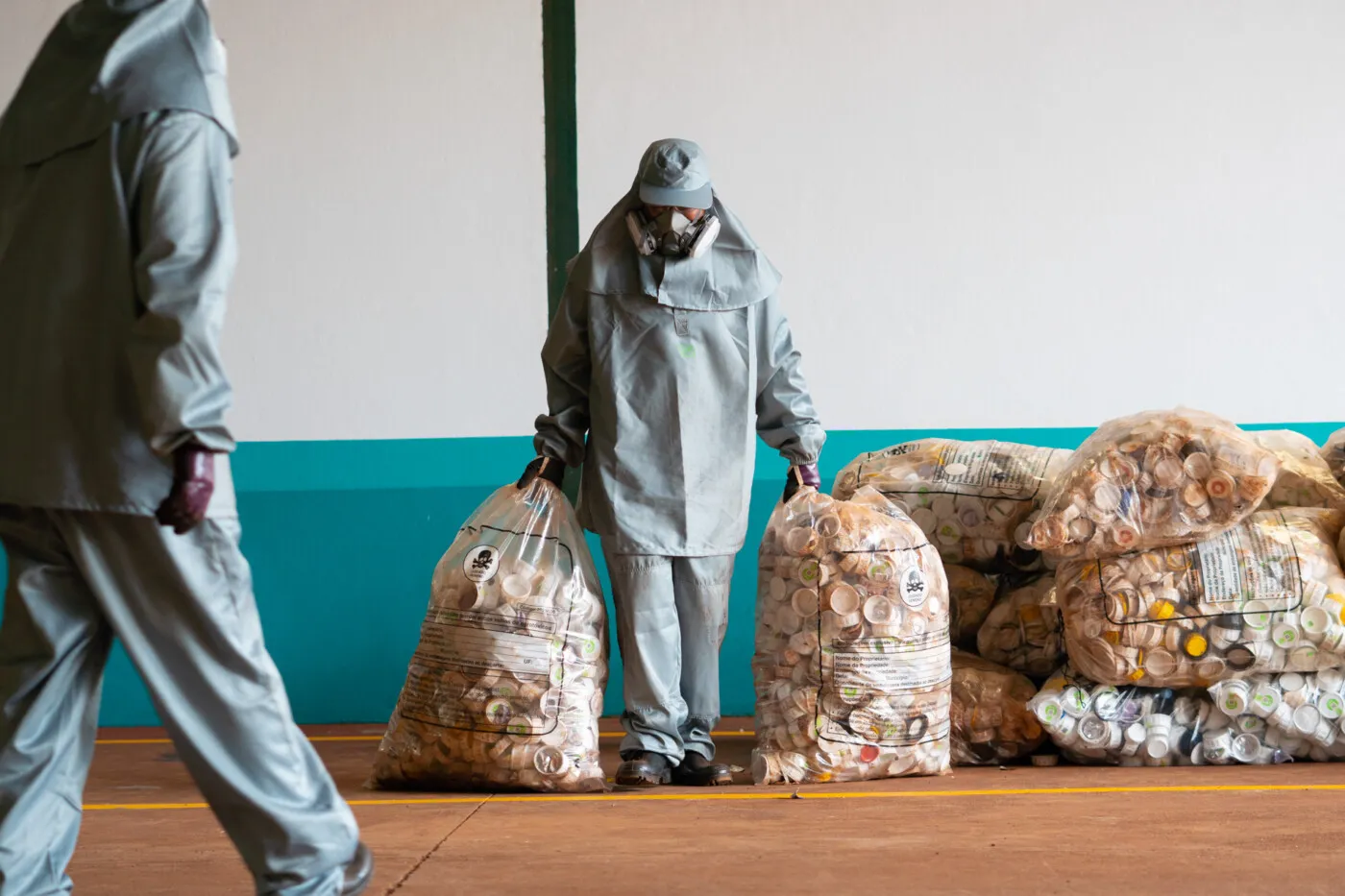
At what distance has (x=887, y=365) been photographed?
416 centimetres

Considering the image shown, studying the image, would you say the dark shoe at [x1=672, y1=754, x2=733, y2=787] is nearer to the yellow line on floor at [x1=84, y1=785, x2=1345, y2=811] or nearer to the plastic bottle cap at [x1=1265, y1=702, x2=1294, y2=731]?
the yellow line on floor at [x1=84, y1=785, x2=1345, y2=811]

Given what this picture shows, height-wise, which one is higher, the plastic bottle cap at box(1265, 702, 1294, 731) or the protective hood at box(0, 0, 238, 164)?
the protective hood at box(0, 0, 238, 164)

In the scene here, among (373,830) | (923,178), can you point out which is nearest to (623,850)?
(373,830)

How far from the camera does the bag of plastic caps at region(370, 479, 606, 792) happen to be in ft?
9.41

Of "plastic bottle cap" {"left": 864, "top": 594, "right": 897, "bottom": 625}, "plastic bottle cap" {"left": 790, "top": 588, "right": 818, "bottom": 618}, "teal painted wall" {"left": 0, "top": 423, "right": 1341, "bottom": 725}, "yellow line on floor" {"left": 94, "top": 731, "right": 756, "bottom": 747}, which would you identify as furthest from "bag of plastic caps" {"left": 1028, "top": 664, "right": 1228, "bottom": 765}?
"teal painted wall" {"left": 0, "top": 423, "right": 1341, "bottom": 725}

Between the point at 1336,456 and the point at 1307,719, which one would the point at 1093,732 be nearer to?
the point at 1307,719

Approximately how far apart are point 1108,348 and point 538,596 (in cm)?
217

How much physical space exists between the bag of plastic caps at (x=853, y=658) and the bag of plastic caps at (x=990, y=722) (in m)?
0.18

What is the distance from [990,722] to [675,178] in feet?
4.91

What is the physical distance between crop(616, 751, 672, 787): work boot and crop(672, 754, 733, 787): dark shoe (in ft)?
0.22

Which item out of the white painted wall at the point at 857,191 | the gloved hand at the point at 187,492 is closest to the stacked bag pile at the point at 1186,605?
the white painted wall at the point at 857,191

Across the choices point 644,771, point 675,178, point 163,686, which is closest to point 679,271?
point 675,178

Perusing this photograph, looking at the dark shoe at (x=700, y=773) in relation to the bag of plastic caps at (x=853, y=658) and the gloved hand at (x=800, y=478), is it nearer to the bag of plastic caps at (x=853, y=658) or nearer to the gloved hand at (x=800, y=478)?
the bag of plastic caps at (x=853, y=658)

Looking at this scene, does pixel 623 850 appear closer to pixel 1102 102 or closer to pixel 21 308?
pixel 21 308
